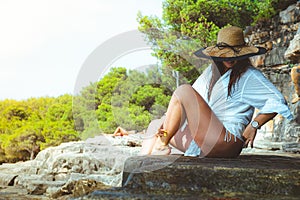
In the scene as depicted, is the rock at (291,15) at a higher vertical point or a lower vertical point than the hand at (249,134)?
higher

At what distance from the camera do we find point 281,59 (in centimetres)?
723

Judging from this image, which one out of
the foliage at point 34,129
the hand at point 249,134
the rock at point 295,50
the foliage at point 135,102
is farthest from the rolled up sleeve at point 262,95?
the foliage at point 34,129

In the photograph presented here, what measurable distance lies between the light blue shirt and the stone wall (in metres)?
3.20

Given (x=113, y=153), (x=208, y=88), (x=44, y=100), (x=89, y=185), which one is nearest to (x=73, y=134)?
(x=44, y=100)

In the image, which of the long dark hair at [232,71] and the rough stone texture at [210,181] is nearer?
the rough stone texture at [210,181]

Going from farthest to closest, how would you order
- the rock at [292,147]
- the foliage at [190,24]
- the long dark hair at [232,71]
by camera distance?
the foliage at [190,24] < the rock at [292,147] < the long dark hair at [232,71]

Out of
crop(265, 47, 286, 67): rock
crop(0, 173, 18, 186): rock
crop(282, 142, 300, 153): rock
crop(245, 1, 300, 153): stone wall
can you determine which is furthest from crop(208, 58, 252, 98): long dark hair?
crop(265, 47, 286, 67): rock

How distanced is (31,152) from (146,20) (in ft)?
20.6

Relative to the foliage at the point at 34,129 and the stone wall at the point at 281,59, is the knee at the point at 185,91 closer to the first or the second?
the stone wall at the point at 281,59

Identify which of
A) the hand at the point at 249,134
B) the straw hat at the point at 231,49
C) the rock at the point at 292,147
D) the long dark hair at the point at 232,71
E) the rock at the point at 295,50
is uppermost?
the rock at the point at 295,50

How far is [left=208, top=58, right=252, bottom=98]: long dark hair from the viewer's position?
212cm

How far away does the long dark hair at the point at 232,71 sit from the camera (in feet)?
6.97

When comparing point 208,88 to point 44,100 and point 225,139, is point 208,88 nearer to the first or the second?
point 225,139

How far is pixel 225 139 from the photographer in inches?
78.4
